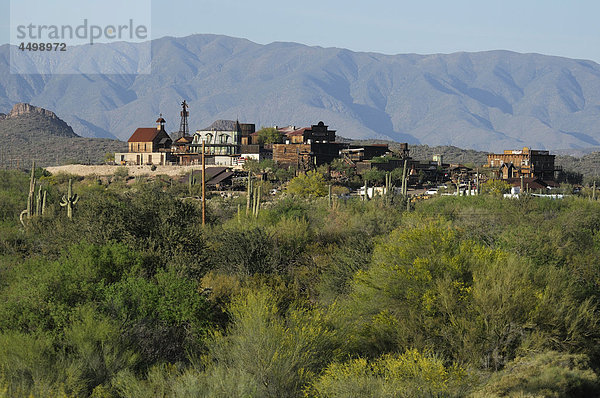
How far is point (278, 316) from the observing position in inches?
982

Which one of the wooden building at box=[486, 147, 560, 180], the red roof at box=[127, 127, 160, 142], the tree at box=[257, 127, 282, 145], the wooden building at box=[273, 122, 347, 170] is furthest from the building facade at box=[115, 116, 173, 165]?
the wooden building at box=[486, 147, 560, 180]

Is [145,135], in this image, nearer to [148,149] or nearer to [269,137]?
[148,149]

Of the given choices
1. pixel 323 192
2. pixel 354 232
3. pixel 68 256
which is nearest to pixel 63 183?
pixel 323 192

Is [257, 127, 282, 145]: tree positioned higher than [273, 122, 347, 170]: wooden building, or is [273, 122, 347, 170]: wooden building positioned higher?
[257, 127, 282, 145]: tree

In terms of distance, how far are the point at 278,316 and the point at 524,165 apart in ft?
277

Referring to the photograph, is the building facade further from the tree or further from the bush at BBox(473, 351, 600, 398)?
the bush at BBox(473, 351, 600, 398)

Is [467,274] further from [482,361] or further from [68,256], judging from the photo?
[68,256]

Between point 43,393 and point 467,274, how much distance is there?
47.2 ft

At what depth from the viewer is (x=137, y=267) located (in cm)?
2872

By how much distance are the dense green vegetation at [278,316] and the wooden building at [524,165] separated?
64401mm

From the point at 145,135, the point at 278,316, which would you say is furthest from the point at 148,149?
the point at 278,316

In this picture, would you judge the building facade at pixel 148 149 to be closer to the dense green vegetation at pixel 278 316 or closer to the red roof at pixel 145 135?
the red roof at pixel 145 135

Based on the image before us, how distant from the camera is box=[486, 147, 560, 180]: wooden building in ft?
334

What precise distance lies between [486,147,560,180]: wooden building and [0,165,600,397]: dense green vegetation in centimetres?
6440
